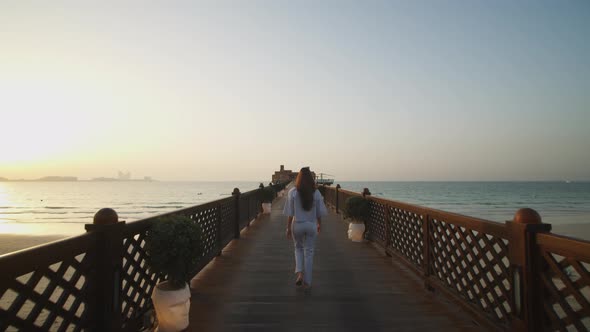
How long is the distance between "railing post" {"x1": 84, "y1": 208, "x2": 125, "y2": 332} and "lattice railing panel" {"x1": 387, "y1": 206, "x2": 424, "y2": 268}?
4.42 meters

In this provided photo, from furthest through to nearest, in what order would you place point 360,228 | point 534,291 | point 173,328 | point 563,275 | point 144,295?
point 360,228, point 144,295, point 173,328, point 534,291, point 563,275

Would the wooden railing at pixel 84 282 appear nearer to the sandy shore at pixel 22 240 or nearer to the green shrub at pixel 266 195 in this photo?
the green shrub at pixel 266 195

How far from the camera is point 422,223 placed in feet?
17.8

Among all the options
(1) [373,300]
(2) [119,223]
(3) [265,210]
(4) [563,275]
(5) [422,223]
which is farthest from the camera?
(3) [265,210]

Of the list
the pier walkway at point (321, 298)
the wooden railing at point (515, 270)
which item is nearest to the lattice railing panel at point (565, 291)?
the wooden railing at point (515, 270)

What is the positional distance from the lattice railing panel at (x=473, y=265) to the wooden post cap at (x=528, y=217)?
1.19ft

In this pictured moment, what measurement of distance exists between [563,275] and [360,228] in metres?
6.63

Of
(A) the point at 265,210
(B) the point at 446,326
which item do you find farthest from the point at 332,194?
(B) the point at 446,326

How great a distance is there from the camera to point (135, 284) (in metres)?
Answer: 3.59

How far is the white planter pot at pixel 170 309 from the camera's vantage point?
3.52 metres

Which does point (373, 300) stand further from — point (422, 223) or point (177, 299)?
point (177, 299)

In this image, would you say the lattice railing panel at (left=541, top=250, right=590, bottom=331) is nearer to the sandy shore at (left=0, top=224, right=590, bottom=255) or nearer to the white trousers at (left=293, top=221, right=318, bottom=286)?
the white trousers at (left=293, top=221, right=318, bottom=286)

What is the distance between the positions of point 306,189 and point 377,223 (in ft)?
13.5

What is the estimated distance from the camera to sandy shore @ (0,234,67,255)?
51.5 ft
